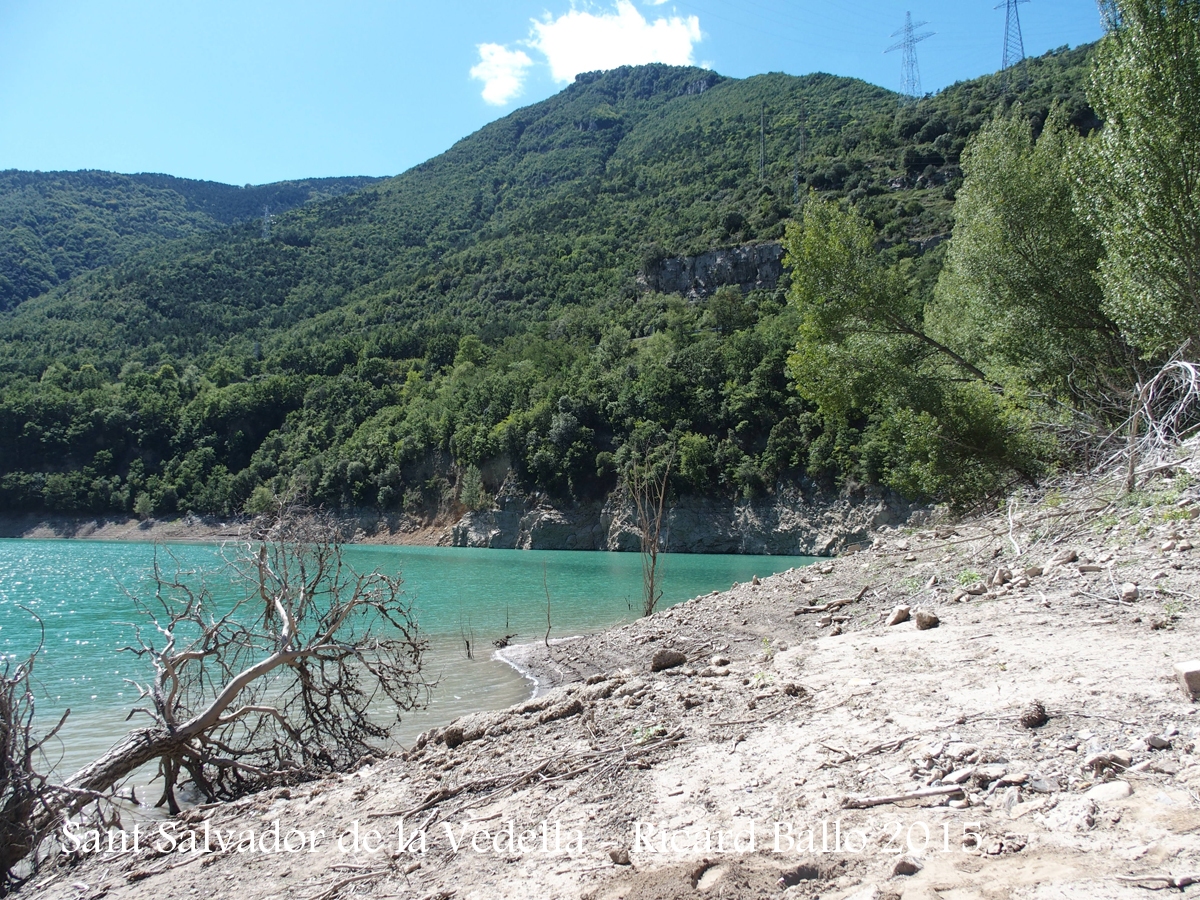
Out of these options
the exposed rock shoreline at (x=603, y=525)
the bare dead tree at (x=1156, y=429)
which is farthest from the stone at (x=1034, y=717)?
the exposed rock shoreline at (x=603, y=525)

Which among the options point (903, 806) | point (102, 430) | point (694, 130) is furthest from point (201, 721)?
point (694, 130)

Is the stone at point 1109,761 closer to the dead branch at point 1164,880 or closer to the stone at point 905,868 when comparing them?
the dead branch at point 1164,880

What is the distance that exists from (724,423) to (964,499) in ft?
158

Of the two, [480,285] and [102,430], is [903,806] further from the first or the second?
[480,285]

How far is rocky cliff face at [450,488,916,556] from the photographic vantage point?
52.1 meters

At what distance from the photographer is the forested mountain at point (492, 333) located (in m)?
66.6

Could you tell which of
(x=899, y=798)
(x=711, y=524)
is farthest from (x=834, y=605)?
(x=711, y=524)

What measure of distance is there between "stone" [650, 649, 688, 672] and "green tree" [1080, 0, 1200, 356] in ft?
30.5

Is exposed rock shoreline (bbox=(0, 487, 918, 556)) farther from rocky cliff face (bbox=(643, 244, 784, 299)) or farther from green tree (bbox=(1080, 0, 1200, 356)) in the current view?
rocky cliff face (bbox=(643, 244, 784, 299))

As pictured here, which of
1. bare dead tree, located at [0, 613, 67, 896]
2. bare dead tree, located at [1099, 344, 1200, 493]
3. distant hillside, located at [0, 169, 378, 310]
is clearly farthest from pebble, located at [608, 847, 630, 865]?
distant hillside, located at [0, 169, 378, 310]

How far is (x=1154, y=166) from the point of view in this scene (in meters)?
11.2

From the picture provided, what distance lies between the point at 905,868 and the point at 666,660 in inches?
184

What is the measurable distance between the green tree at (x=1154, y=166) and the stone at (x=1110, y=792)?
34.5 feet

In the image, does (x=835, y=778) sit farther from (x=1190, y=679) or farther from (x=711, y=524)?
(x=711, y=524)
